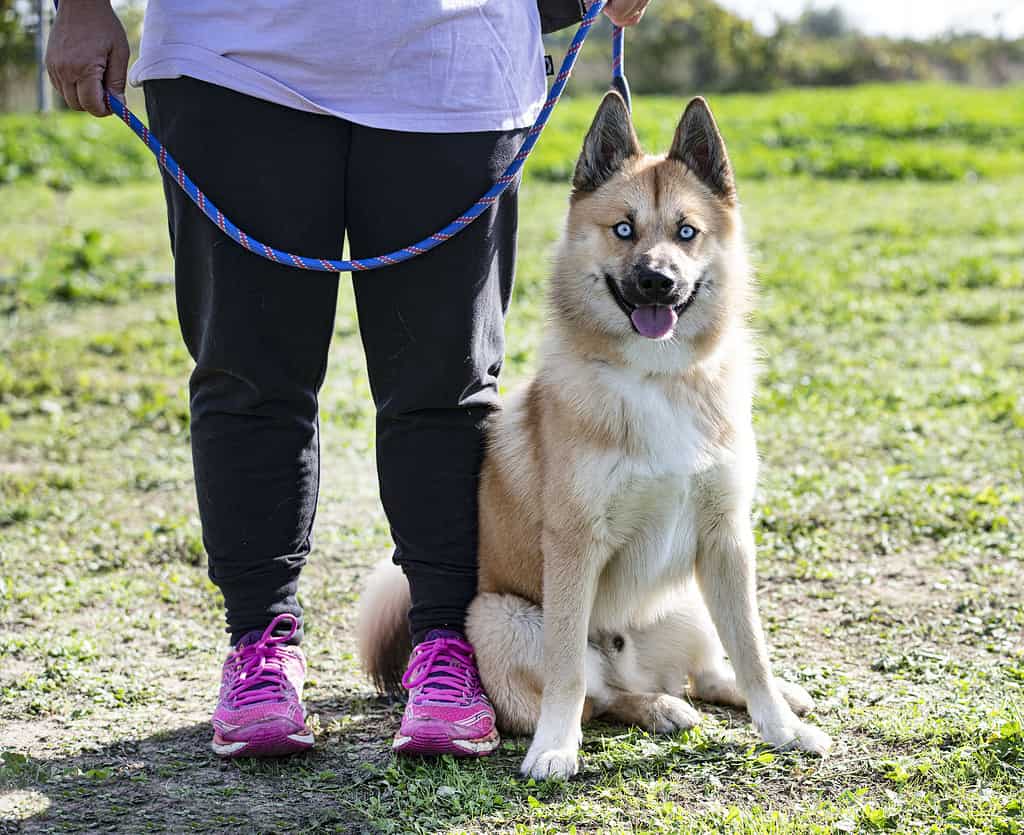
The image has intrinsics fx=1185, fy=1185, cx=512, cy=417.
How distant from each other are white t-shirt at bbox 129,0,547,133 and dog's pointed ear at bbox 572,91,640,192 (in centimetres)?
30

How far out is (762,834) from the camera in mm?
2160

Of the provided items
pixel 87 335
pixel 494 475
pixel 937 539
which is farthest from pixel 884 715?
pixel 87 335

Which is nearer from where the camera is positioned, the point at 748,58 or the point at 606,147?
the point at 606,147

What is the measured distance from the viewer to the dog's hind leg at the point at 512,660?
2656mm

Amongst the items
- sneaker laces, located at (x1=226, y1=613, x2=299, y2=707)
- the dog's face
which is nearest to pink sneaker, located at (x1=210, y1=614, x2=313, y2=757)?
sneaker laces, located at (x1=226, y1=613, x2=299, y2=707)

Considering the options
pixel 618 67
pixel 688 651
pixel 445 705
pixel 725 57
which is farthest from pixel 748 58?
pixel 445 705

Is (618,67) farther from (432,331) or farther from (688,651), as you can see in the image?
(688,651)

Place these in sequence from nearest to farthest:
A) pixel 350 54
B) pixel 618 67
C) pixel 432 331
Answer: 1. pixel 350 54
2. pixel 432 331
3. pixel 618 67

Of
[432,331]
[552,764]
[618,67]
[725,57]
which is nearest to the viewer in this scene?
[552,764]

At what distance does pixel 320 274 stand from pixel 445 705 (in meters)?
0.96

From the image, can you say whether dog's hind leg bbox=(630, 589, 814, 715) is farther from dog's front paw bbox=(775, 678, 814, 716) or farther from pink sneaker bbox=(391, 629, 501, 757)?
pink sneaker bbox=(391, 629, 501, 757)

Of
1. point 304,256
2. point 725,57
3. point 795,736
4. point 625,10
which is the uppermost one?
point 725,57

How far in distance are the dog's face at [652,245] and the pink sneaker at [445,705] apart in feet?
2.58

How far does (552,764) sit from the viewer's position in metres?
2.44
